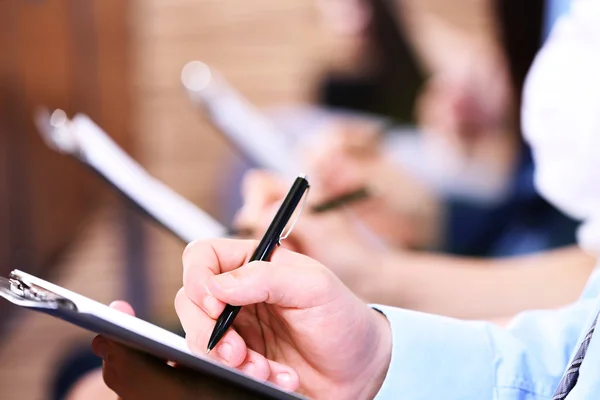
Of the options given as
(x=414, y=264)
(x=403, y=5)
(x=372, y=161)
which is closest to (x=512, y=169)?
(x=372, y=161)

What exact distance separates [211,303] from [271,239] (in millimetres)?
46

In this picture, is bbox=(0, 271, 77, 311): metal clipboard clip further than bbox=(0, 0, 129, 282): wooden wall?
No

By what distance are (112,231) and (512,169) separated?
88cm

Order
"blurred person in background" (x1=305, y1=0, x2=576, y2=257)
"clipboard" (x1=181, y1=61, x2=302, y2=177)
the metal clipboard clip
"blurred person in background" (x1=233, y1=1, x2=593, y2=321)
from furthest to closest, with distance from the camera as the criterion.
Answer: "blurred person in background" (x1=305, y1=0, x2=576, y2=257) → "clipboard" (x1=181, y1=61, x2=302, y2=177) → "blurred person in background" (x1=233, y1=1, x2=593, y2=321) → the metal clipboard clip

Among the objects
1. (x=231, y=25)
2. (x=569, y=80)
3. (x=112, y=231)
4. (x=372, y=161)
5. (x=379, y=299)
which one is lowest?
(x=112, y=231)

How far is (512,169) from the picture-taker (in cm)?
128

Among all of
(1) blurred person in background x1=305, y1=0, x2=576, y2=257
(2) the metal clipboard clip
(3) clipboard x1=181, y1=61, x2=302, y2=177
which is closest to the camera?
(2) the metal clipboard clip

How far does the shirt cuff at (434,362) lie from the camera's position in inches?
14.3

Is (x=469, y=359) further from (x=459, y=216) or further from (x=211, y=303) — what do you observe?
(x=459, y=216)

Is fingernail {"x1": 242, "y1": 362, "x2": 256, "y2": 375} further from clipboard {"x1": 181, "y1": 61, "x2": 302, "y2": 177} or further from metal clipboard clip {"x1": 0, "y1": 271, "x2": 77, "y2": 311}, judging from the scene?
clipboard {"x1": 181, "y1": 61, "x2": 302, "y2": 177}

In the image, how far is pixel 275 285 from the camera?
0.32m

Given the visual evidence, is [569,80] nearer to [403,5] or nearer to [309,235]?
[309,235]

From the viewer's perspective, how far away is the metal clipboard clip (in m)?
0.25

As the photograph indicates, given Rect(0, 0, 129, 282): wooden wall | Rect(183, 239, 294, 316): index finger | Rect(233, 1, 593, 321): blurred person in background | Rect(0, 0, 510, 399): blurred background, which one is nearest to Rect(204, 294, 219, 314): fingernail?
Rect(183, 239, 294, 316): index finger
